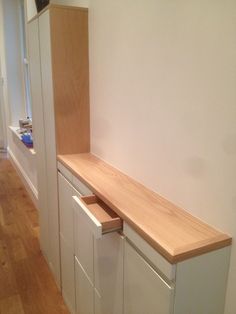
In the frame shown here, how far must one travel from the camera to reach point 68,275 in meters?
1.74

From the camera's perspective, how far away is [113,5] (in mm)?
1399

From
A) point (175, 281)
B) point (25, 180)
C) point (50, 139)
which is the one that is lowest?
point (25, 180)

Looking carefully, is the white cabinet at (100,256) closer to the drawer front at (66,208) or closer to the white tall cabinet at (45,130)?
the drawer front at (66,208)

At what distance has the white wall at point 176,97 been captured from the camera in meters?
0.86

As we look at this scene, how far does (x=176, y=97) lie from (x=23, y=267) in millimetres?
1767

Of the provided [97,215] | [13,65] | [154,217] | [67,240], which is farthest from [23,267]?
[13,65]

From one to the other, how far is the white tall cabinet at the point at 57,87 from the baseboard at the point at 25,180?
1.21 m

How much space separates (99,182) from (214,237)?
0.60 metres

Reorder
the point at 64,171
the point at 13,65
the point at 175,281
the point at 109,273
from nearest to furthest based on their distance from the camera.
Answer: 1. the point at 175,281
2. the point at 109,273
3. the point at 64,171
4. the point at 13,65

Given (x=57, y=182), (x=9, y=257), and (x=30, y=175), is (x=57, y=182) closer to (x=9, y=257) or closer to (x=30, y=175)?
(x=9, y=257)

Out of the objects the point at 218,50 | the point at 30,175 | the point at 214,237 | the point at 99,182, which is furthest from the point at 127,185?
the point at 30,175

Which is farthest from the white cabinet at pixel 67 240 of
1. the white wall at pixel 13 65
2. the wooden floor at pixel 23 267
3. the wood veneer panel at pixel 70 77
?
the white wall at pixel 13 65

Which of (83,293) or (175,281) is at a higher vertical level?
(175,281)

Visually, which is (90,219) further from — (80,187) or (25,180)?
(25,180)
